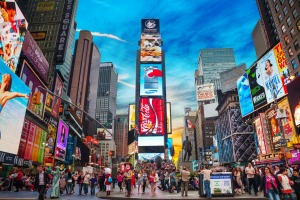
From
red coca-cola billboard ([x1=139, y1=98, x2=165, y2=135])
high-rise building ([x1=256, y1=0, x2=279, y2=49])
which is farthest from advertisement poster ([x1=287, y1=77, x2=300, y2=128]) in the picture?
red coca-cola billboard ([x1=139, y1=98, x2=165, y2=135])

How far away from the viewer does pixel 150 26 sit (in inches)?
3799

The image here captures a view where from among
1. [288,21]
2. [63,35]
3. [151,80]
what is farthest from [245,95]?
[63,35]

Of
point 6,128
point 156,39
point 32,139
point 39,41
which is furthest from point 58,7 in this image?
point 6,128

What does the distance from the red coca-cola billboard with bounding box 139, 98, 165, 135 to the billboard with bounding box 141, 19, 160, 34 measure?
105 feet

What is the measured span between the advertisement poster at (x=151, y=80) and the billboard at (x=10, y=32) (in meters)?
51.2

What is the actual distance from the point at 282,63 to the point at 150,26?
203 ft

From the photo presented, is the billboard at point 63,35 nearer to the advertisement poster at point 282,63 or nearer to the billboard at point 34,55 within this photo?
the billboard at point 34,55

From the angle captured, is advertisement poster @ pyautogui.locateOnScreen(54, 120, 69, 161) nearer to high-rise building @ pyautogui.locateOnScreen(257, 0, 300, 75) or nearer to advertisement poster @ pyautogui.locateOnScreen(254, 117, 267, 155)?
advertisement poster @ pyautogui.locateOnScreen(254, 117, 267, 155)

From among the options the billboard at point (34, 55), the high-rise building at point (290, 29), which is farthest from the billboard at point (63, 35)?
the high-rise building at point (290, 29)

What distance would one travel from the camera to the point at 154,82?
3312 inches

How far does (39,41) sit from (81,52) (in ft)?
360

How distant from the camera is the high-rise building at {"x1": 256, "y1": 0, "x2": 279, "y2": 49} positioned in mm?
79062

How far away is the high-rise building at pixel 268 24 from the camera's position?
259ft

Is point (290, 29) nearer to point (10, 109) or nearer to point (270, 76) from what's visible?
point (270, 76)
